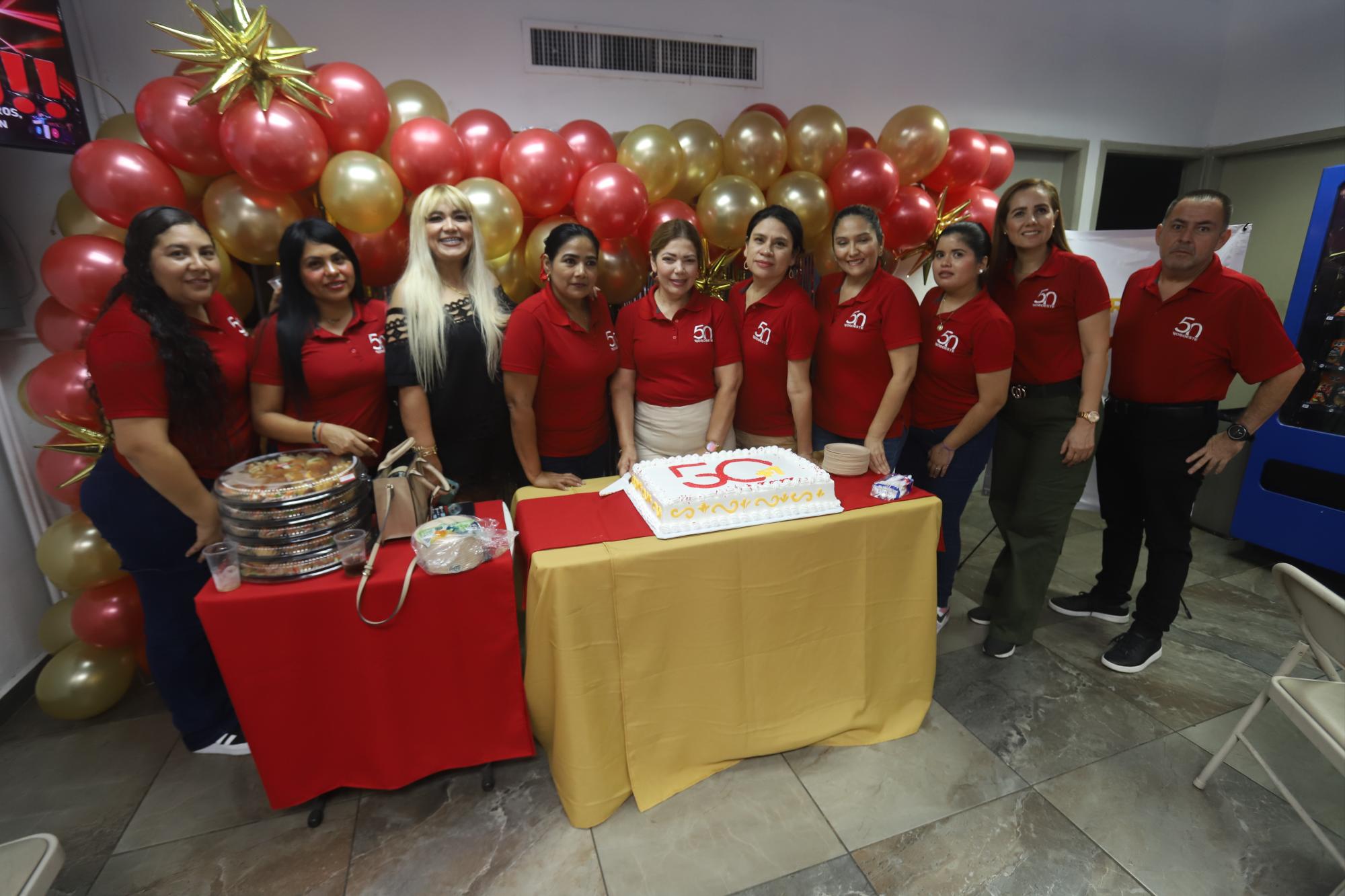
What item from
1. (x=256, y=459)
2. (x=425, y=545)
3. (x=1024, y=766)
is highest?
(x=256, y=459)

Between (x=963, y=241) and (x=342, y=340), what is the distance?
1.98 metres

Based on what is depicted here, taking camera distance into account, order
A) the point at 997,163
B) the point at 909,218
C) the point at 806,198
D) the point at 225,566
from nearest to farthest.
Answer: the point at 225,566 → the point at 806,198 → the point at 909,218 → the point at 997,163

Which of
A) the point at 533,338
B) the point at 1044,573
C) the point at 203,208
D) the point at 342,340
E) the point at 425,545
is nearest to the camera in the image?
the point at 425,545

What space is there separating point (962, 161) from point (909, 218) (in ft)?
1.81

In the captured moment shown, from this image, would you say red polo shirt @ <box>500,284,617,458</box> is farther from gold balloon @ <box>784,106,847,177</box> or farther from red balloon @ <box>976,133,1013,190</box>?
red balloon @ <box>976,133,1013,190</box>

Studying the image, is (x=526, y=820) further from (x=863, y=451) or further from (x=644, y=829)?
(x=863, y=451)

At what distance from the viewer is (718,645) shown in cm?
167

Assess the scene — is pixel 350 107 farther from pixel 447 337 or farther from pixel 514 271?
pixel 447 337

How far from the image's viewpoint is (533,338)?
1.96 metres

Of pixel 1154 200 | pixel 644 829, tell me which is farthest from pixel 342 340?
pixel 1154 200

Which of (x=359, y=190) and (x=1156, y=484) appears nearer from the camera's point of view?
(x=359, y=190)

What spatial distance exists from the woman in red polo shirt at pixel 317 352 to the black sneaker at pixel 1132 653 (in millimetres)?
2766

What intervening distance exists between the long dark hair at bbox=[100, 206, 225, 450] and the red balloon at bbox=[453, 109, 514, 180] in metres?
1.08

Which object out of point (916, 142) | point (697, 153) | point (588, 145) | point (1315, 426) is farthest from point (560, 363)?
point (1315, 426)
